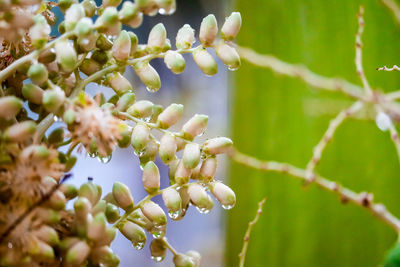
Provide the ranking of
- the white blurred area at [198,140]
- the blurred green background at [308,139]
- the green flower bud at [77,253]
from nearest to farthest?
the green flower bud at [77,253]
the blurred green background at [308,139]
the white blurred area at [198,140]

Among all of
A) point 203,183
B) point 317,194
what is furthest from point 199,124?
point 317,194

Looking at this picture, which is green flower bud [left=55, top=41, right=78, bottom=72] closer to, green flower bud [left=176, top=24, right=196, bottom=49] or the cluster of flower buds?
the cluster of flower buds

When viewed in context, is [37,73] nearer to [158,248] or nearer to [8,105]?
[8,105]

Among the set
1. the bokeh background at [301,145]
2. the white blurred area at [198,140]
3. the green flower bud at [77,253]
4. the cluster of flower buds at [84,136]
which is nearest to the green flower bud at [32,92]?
the cluster of flower buds at [84,136]

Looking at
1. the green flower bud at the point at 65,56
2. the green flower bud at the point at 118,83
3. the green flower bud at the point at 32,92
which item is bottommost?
the green flower bud at the point at 118,83

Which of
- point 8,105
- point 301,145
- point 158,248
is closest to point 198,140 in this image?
point 301,145

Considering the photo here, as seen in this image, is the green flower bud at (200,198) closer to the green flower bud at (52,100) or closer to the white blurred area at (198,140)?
the green flower bud at (52,100)

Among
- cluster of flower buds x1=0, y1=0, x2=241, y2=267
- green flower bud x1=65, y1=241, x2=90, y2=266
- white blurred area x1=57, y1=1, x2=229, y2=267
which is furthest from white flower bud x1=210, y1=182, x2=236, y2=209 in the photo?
white blurred area x1=57, y1=1, x2=229, y2=267
